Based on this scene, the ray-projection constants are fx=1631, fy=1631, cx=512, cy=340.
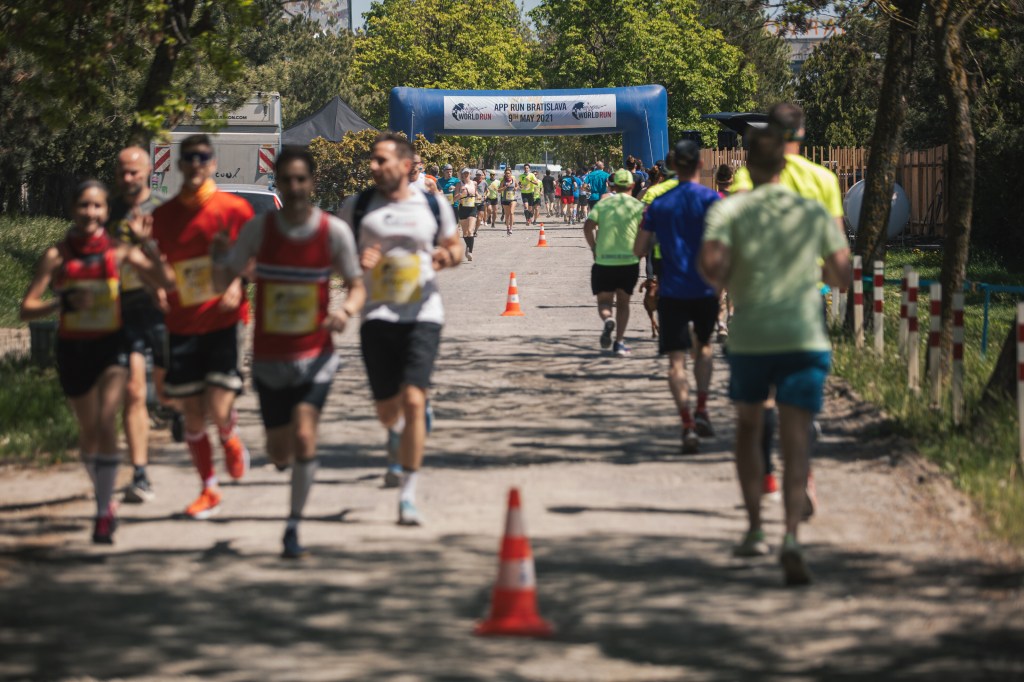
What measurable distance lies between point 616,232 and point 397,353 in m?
7.51

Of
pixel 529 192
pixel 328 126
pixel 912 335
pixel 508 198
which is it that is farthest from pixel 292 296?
pixel 529 192

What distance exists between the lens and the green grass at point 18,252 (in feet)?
71.0

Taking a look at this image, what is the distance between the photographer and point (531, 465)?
32.9 ft

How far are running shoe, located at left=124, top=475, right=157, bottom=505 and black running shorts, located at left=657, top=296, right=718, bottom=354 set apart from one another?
11.3 ft

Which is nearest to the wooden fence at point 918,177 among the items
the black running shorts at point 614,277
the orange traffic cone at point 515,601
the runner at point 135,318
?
the black running shorts at point 614,277

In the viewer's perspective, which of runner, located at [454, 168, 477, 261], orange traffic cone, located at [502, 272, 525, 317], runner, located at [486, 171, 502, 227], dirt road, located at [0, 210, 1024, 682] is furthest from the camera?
runner, located at [486, 171, 502, 227]

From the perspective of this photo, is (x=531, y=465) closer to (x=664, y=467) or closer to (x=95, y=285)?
(x=664, y=467)

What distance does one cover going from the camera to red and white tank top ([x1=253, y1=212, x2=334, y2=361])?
296 inches

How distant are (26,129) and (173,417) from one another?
85.0ft

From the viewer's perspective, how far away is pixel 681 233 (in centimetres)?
1066

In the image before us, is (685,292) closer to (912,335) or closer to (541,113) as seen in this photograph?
(912,335)

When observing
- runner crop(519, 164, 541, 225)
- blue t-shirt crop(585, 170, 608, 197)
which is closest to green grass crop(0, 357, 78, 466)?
blue t-shirt crop(585, 170, 608, 197)

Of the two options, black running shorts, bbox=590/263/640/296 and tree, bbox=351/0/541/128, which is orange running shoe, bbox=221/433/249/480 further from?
tree, bbox=351/0/541/128

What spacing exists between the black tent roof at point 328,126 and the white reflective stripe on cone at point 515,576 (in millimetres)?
42787
